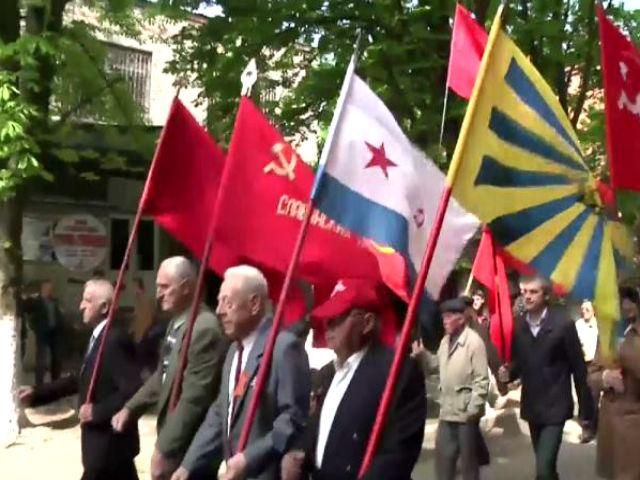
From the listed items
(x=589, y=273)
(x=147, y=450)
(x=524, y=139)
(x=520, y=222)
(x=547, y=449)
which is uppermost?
(x=524, y=139)

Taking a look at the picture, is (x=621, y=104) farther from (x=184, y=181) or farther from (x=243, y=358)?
(x=184, y=181)

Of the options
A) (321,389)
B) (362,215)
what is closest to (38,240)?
(321,389)

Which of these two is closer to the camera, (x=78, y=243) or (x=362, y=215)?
(x=362, y=215)

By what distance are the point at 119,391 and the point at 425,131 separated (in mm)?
6470

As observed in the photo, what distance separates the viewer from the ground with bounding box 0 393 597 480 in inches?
455

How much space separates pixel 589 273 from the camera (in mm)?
5996

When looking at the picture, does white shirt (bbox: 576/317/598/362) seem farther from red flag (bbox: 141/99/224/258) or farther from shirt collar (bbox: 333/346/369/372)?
shirt collar (bbox: 333/346/369/372)

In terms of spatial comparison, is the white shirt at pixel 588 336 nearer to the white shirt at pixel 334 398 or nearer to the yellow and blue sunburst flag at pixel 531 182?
the yellow and blue sunburst flag at pixel 531 182

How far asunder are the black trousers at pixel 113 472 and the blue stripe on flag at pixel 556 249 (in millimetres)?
2910

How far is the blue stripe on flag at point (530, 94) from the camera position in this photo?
5559mm

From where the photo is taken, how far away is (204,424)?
246 inches

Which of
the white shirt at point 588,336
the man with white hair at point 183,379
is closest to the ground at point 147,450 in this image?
the white shirt at point 588,336

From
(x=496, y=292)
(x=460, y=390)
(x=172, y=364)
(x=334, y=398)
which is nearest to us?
(x=334, y=398)

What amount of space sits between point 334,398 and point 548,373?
4.05 meters
